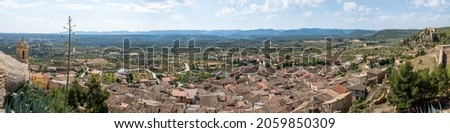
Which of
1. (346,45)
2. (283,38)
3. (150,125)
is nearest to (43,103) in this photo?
(150,125)

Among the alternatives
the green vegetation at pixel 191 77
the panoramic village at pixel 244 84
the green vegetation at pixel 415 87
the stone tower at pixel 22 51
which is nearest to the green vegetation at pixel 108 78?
the panoramic village at pixel 244 84

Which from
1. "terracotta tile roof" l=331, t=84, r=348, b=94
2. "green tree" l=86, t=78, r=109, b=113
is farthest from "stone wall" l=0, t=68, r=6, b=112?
"terracotta tile roof" l=331, t=84, r=348, b=94

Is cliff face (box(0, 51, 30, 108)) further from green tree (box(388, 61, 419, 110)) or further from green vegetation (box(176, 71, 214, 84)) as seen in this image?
green vegetation (box(176, 71, 214, 84))

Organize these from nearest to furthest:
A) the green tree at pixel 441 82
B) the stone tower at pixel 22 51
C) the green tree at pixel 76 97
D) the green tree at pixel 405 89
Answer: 1. the green tree at pixel 76 97
2. the stone tower at pixel 22 51
3. the green tree at pixel 405 89
4. the green tree at pixel 441 82

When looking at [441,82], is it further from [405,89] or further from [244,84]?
[244,84]

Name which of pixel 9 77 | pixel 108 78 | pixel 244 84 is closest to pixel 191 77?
pixel 244 84

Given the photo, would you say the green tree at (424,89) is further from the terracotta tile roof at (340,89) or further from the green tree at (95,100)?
the green tree at (95,100)

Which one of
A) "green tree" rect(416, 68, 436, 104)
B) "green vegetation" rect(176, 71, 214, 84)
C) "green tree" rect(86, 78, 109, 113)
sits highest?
"green tree" rect(86, 78, 109, 113)

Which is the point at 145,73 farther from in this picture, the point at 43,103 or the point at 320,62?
the point at 43,103

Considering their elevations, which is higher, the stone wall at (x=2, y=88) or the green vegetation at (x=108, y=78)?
the stone wall at (x=2, y=88)
